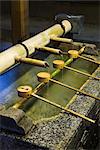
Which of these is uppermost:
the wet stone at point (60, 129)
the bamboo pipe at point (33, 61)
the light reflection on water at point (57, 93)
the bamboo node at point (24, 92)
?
the bamboo pipe at point (33, 61)

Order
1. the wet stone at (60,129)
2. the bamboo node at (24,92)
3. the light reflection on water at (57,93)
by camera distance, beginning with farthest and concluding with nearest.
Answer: the light reflection on water at (57,93), the bamboo node at (24,92), the wet stone at (60,129)

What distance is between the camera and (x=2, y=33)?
5.67 metres

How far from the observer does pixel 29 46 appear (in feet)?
6.63

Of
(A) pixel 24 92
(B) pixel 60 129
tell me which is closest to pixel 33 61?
(A) pixel 24 92

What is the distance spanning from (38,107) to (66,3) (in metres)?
4.99

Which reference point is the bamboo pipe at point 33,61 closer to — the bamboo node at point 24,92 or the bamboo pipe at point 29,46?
the bamboo pipe at point 29,46

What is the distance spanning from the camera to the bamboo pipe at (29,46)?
172 centimetres

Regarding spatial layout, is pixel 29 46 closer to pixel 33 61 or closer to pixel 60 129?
pixel 33 61

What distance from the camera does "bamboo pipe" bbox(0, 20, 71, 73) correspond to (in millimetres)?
1723

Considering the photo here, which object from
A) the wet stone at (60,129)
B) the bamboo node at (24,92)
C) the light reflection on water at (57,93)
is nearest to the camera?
the wet stone at (60,129)

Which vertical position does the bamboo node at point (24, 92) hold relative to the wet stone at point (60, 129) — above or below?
above

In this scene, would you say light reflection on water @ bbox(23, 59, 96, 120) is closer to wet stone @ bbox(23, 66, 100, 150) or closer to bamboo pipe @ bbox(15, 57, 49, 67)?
wet stone @ bbox(23, 66, 100, 150)

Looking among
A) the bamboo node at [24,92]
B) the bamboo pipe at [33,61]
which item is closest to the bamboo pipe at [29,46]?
the bamboo pipe at [33,61]

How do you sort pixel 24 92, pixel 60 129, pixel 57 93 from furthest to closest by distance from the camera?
pixel 57 93, pixel 24 92, pixel 60 129
